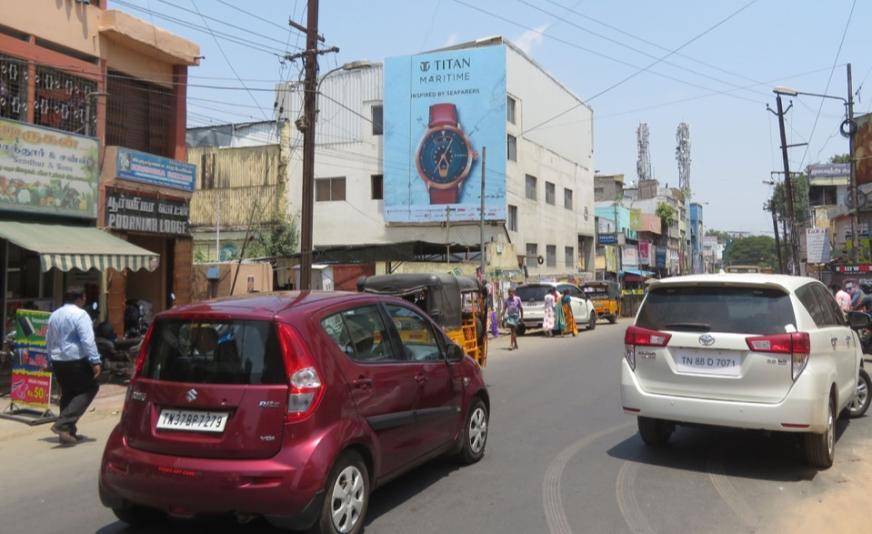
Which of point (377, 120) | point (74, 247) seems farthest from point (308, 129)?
point (377, 120)

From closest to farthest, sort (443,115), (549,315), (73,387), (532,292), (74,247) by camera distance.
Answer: (73,387) < (74,247) < (549,315) < (532,292) < (443,115)

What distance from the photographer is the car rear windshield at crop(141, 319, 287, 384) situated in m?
4.28

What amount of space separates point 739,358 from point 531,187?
33562 mm

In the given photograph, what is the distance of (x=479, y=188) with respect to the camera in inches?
1373

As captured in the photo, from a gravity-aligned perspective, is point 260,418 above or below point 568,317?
above

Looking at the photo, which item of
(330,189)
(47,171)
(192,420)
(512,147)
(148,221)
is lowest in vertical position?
(192,420)

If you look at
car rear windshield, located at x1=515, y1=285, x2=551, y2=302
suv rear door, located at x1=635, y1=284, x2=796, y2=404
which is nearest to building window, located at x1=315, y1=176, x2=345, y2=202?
car rear windshield, located at x1=515, y1=285, x2=551, y2=302

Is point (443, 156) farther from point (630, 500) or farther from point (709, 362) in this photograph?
point (630, 500)

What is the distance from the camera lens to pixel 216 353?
4.41 m

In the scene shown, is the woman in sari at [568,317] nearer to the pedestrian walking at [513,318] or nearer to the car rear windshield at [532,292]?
the car rear windshield at [532,292]

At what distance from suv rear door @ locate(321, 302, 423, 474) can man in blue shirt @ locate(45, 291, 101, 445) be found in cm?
392

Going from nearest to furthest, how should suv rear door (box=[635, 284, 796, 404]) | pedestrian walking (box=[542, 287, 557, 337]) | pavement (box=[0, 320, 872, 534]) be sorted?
pavement (box=[0, 320, 872, 534]) → suv rear door (box=[635, 284, 796, 404]) → pedestrian walking (box=[542, 287, 557, 337])

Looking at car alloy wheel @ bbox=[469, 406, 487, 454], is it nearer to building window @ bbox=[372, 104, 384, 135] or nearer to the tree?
building window @ bbox=[372, 104, 384, 135]

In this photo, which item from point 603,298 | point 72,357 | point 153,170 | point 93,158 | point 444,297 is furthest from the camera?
point 603,298
